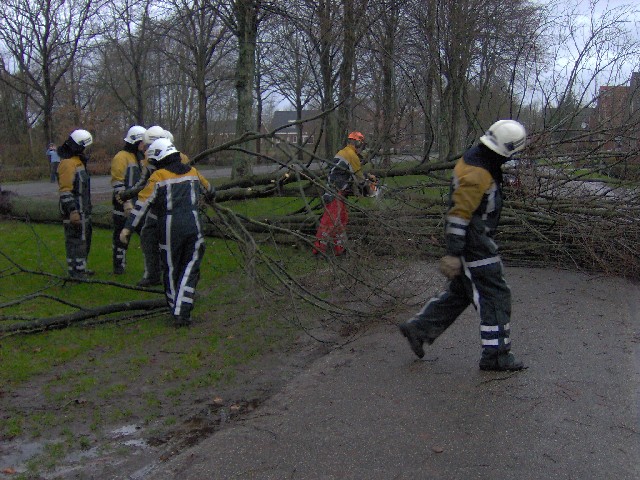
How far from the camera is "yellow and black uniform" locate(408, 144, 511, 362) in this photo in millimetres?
4793

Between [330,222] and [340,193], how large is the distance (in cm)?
38

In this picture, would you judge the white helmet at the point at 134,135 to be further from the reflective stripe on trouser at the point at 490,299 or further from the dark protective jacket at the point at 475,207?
the reflective stripe on trouser at the point at 490,299

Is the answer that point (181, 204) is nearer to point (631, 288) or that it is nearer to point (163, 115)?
point (631, 288)

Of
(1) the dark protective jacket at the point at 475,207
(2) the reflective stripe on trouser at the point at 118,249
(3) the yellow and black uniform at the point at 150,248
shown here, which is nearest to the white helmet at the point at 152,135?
(3) the yellow and black uniform at the point at 150,248

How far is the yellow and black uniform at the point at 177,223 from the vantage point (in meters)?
6.28

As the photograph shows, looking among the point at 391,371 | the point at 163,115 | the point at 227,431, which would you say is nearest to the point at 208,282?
→ the point at 391,371

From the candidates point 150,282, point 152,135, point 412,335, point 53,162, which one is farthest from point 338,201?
point 53,162

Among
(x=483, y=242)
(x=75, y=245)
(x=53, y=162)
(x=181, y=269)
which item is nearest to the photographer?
(x=483, y=242)

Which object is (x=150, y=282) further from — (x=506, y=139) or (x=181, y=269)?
(x=506, y=139)

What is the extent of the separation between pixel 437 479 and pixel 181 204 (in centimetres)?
374

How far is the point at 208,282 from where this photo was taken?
8.48 m

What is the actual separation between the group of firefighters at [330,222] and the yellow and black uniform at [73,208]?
0.04ft

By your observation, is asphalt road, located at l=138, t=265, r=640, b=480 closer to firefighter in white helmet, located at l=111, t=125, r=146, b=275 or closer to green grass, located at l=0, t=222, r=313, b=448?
green grass, located at l=0, t=222, r=313, b=448

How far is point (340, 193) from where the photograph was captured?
24.1ft
